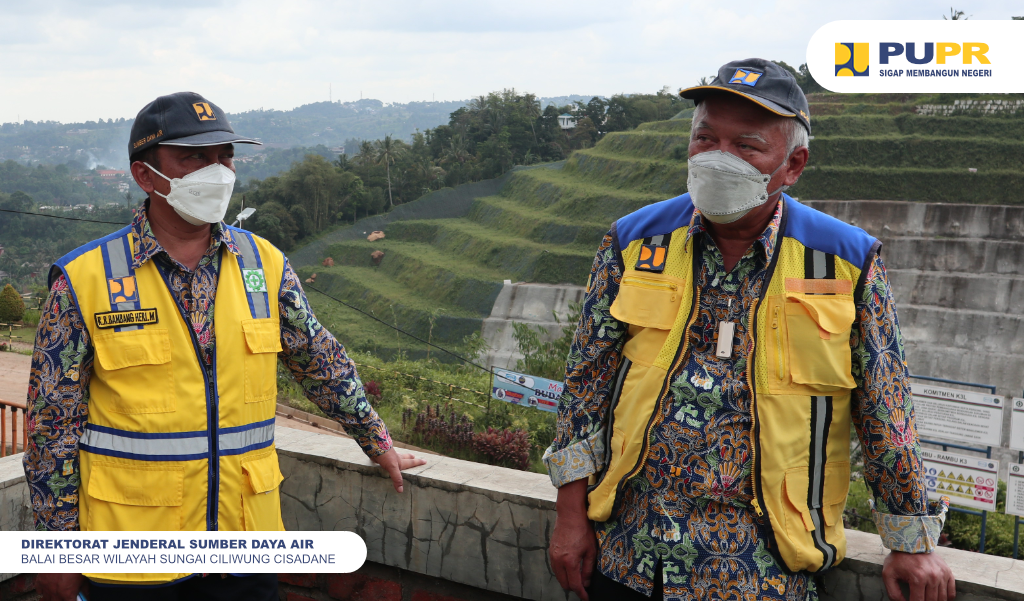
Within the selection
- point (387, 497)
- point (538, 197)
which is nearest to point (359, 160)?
point (538, 197)

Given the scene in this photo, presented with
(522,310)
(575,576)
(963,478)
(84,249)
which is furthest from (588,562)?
(522,310)

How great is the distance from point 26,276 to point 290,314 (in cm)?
4654

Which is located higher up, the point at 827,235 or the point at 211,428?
the point at 827,235

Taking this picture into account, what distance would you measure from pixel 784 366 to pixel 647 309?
274 mm

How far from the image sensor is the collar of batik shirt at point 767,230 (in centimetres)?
153

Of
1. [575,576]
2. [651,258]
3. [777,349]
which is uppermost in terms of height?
[651,258]

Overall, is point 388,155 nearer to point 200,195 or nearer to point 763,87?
point 200,195

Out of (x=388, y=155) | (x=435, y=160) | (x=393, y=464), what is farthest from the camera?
(x=435, y=160)

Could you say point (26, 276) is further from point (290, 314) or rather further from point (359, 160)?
point (290, 314)

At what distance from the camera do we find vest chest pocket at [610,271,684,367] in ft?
5.17

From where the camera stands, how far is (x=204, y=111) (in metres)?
1.82

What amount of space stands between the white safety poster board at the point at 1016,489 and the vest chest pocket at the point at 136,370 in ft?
18.5

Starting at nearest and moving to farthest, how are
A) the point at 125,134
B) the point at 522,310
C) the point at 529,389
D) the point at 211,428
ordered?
the point at 211,428 → the point at 529,389 → the point at 522,310 → the point at 125,134

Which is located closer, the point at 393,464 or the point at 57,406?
the point at 57,406
